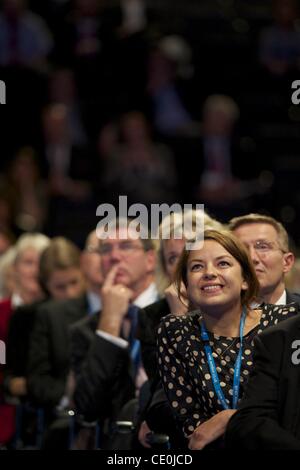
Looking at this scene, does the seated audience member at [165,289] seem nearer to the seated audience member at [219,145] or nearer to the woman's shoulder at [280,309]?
the woman's shoulder at [280,309]

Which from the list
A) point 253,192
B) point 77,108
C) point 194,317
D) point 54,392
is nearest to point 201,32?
Answer: point 77,108

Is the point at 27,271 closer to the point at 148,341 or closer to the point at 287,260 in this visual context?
the point at 148,341

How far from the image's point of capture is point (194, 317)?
4324 mm

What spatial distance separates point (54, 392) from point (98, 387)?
3.92 feet

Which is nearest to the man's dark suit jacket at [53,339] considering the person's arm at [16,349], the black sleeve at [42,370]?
the black sleeve at [42,370]

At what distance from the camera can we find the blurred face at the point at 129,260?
568 centimetres

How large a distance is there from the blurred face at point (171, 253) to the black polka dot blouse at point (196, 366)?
100 cm

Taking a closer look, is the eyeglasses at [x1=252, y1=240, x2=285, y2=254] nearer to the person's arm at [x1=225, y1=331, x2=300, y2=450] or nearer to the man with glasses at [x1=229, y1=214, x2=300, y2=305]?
the man with glasses at [x1=229, y1=214, x2=300, y2=305]

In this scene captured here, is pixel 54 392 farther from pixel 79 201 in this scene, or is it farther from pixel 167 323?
A: pixel 79 201

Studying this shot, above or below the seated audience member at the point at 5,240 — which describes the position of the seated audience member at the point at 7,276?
below

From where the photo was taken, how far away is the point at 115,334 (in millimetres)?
5426

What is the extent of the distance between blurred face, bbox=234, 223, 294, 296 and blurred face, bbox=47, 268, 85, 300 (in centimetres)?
244

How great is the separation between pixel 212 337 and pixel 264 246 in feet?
2.42

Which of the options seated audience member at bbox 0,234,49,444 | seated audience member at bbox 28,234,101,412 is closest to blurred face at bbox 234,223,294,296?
seated audience member at bbox 28,234,101,412
